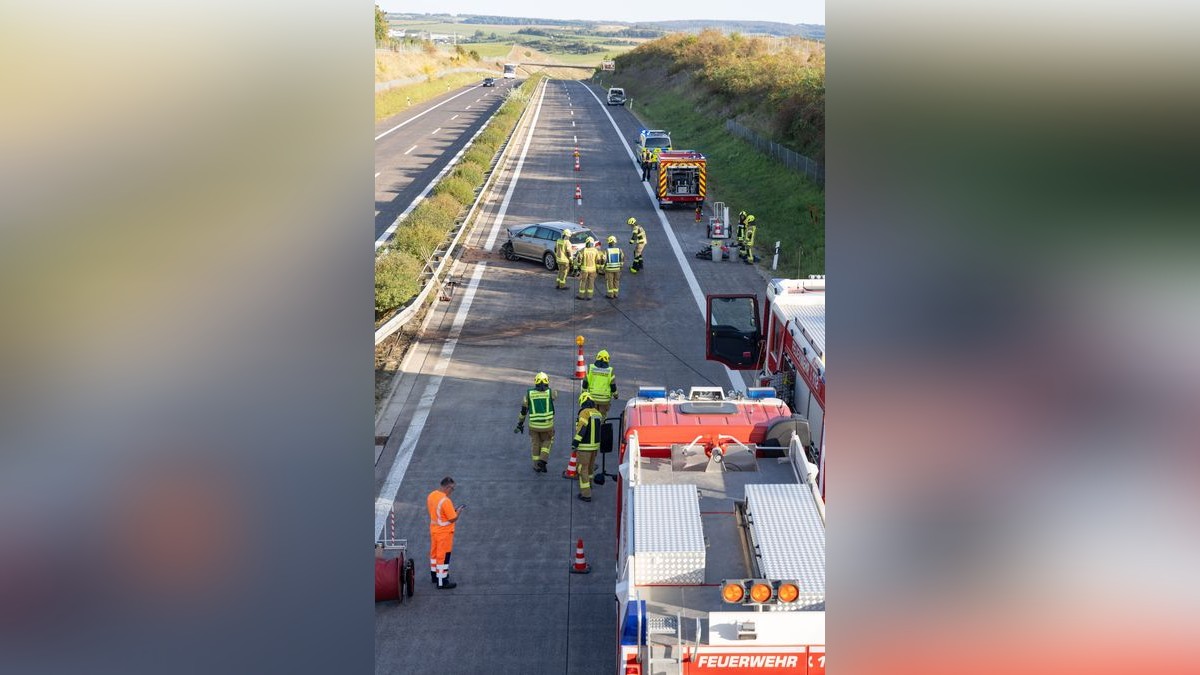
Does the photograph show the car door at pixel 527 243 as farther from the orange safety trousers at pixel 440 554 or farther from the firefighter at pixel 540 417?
the orange safety trousers at pixel 440 554

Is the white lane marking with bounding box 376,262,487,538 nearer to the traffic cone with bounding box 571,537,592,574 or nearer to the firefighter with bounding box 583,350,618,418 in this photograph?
the traffic cone with bounding box 571,537,592,574

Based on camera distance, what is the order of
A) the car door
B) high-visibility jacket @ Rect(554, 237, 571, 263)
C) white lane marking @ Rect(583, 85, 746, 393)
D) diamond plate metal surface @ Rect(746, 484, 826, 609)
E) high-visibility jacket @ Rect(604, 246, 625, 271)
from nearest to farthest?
diamond plate metal surface @ Rect(746, 484, 826, 609) < white lane marking @ Rect(583, 85, 746, 393) < high-visibility jacket @ Rect(604, 246, 625, 271) < high-visibility jacket @ Rect(554, 237, 571, 263) < the car door

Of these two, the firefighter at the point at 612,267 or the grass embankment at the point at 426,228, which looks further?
the firefighter at the point at 612,267

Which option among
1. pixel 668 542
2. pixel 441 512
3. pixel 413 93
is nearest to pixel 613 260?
pixel 441 512

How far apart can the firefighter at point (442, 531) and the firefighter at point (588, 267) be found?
43.2 feet

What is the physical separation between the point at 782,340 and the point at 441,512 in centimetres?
538

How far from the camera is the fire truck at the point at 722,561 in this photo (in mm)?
6816

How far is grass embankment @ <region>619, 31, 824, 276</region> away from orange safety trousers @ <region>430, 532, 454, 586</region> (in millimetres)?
5442

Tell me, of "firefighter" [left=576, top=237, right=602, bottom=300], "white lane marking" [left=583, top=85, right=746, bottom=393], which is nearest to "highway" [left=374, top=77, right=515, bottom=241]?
"firefighter" [left=576, top=237, right=602, bottom=300]

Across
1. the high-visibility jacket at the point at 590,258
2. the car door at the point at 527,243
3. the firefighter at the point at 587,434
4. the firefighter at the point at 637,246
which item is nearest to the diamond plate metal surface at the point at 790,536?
the firefighter at the point at 587,434

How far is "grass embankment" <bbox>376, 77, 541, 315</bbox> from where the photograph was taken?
899 inches
